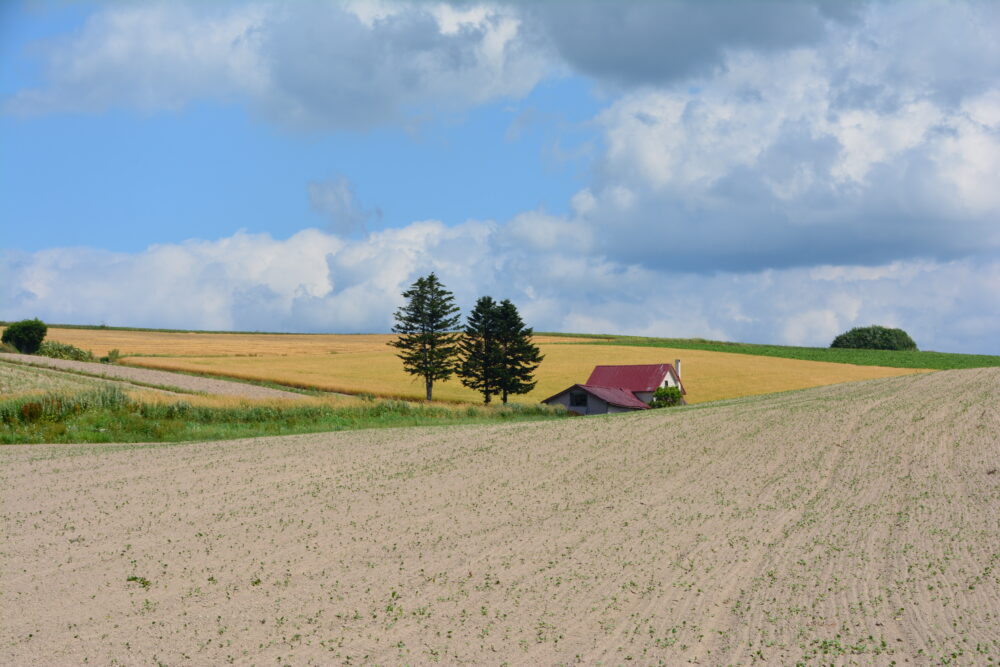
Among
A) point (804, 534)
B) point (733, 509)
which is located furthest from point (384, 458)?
point (804, 534)

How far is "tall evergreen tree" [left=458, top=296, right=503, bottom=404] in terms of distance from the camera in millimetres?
77688

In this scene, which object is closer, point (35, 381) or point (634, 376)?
point (35, 381)

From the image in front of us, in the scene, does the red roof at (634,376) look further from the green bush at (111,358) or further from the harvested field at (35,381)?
the green bush at (111,358)

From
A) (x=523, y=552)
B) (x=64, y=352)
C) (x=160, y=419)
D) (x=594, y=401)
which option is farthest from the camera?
(x=64, y=352)

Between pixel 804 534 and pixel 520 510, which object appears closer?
pixel 804 534

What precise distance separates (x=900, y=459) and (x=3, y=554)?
Result: 79.9 feet

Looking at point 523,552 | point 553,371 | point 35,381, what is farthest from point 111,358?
point 523,552

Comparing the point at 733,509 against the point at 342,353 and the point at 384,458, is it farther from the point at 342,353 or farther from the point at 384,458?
the point at 342,353

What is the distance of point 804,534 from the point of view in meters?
19.9

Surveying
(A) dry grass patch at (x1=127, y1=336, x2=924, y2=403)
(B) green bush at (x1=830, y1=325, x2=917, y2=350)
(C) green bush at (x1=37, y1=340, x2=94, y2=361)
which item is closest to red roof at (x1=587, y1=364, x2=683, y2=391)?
(A) dry grass patch at (x1=127, y1=336, x2=924, y2=403)

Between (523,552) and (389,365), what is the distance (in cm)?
7571

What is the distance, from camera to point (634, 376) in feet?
248

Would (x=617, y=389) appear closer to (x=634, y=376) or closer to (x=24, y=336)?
(x=634, y=376)

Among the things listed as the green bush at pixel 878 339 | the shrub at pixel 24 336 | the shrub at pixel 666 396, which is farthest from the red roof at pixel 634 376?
the green bush at pixel 878 339
